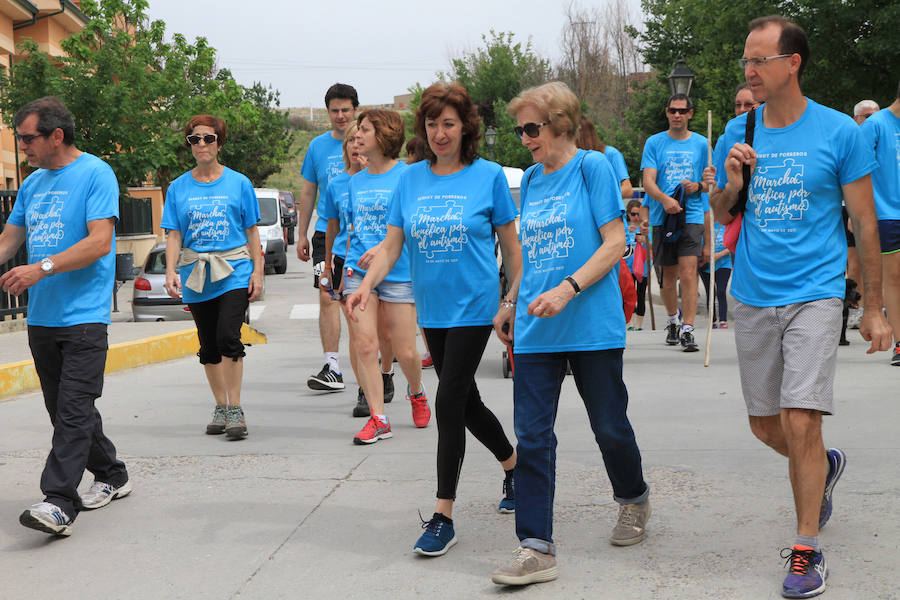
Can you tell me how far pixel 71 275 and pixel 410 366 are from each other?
Answer: 7.63ft

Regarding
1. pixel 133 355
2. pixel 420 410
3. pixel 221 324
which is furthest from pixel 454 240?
pixel 133 355

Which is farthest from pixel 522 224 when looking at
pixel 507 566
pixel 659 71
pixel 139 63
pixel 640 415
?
pixel 659 71

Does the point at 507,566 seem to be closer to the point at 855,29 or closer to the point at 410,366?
the point at 410,366

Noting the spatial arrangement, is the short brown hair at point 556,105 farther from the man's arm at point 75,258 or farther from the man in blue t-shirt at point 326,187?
the man in blue t-shirt at point 326,187

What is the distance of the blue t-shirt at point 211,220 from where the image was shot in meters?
7.19

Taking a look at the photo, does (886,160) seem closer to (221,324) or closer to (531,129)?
(531,129)

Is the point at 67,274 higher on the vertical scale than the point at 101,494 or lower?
higher

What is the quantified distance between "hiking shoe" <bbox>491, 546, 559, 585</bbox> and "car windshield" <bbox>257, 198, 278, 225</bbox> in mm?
26053

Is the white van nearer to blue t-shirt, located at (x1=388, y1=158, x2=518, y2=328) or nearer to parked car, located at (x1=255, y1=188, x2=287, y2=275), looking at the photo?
parked car, located at (x1=255, y1=188, x2=287, y2=275)

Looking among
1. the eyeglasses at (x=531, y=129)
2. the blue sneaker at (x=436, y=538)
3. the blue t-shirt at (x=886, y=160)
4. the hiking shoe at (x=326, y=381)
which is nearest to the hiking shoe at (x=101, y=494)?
the blue sneaker at (x=436, y=538)

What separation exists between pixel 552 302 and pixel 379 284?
9.52 ft

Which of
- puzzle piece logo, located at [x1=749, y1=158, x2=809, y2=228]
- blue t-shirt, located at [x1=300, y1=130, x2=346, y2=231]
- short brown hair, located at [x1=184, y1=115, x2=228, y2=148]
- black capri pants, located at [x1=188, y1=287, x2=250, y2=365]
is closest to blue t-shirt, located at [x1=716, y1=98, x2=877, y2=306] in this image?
puzzle piece logo, located at [x1=749, y1=158, x2=809, y2=228]

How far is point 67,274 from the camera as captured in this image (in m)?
5.26

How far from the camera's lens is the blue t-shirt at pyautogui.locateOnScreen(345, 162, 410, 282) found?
23.6 feet
